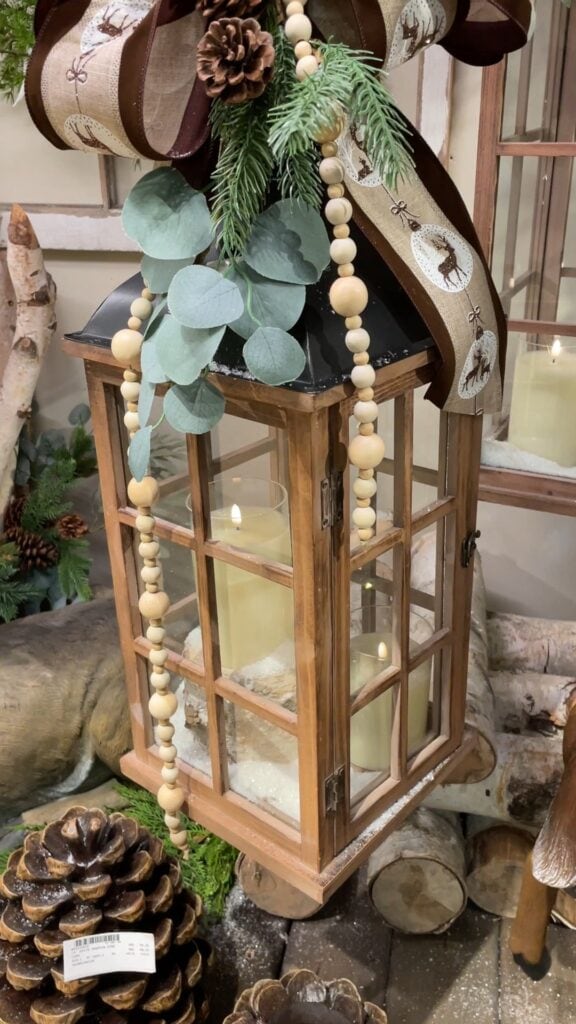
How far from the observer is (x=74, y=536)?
1376 mm

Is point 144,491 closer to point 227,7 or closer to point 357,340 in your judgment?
point 357,340

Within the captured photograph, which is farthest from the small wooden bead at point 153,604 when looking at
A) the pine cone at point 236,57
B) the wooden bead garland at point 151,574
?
the pine cone at point 236,57

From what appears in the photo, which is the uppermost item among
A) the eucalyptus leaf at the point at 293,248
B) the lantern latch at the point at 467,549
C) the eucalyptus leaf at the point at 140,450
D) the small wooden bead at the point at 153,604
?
the eucalyptus leaf at the point at 293,248

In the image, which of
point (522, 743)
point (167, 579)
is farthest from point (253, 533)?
point (522, 743)

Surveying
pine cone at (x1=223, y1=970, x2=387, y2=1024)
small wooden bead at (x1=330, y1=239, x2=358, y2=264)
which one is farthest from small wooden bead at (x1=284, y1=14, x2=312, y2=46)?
pine cone at (x1=223, y1=970, x2=387, y2=1024)

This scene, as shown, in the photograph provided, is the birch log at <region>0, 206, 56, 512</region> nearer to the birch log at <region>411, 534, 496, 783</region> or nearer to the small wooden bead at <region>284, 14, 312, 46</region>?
the birch log at <region>411, 534, 496, 783</region>

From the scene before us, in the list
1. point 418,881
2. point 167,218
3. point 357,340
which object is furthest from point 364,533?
point 418,881

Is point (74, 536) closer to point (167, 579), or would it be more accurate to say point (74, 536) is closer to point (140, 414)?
point (167, 579)

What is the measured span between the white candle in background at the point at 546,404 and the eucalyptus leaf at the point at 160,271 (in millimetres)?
468

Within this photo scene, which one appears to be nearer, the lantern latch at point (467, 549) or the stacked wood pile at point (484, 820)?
the lantern latch at point (467, 549)

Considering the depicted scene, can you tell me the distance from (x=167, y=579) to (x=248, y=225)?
11.0 inches

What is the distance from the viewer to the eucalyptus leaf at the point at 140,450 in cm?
54

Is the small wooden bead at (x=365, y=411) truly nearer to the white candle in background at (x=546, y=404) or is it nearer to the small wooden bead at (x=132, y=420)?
the small wooden bead at (x=132, y=420)

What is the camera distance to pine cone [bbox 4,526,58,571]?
1350 mm
